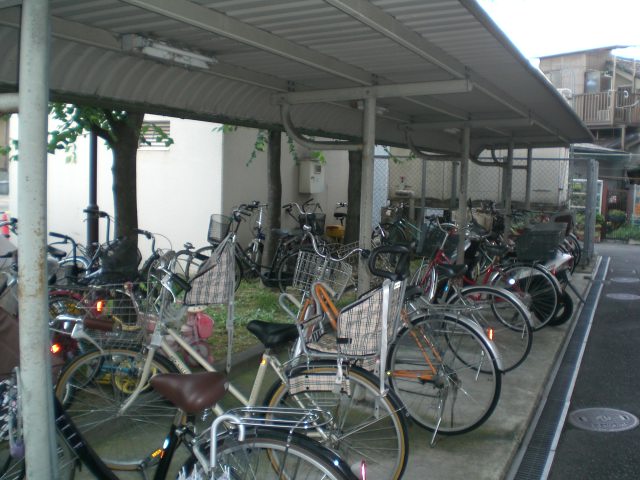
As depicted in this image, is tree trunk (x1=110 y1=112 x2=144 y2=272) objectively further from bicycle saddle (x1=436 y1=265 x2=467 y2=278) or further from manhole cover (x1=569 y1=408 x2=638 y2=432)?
manhole cover (x1=569 y1=408 x2=638 y2=432)

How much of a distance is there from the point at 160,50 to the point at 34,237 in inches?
79.5

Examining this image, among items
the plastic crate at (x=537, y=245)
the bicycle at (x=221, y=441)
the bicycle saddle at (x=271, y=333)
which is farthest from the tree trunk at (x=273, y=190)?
the bicycle at (x=221, y=441)

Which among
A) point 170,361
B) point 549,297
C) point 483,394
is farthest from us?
point 549,297

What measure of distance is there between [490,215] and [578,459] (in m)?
9.07

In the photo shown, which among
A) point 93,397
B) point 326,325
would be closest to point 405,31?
point 326,325

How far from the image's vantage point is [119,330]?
3.60 m

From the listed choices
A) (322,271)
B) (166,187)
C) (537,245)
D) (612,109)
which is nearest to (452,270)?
(322,271)

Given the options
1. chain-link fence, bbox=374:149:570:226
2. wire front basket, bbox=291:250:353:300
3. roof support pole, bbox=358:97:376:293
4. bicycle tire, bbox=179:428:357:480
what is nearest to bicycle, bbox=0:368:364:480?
bicycle tire, bbox=179:428:357:480

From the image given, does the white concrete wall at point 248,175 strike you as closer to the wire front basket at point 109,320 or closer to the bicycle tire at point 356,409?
the wire front basket at point 109,320

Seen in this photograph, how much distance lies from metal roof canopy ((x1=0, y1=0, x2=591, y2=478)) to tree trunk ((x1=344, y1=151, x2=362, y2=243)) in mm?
3485

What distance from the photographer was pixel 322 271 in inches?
165

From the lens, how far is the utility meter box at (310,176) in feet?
39.5

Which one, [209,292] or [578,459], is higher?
[209,292]

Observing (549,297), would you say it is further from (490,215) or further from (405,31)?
(490,215)
